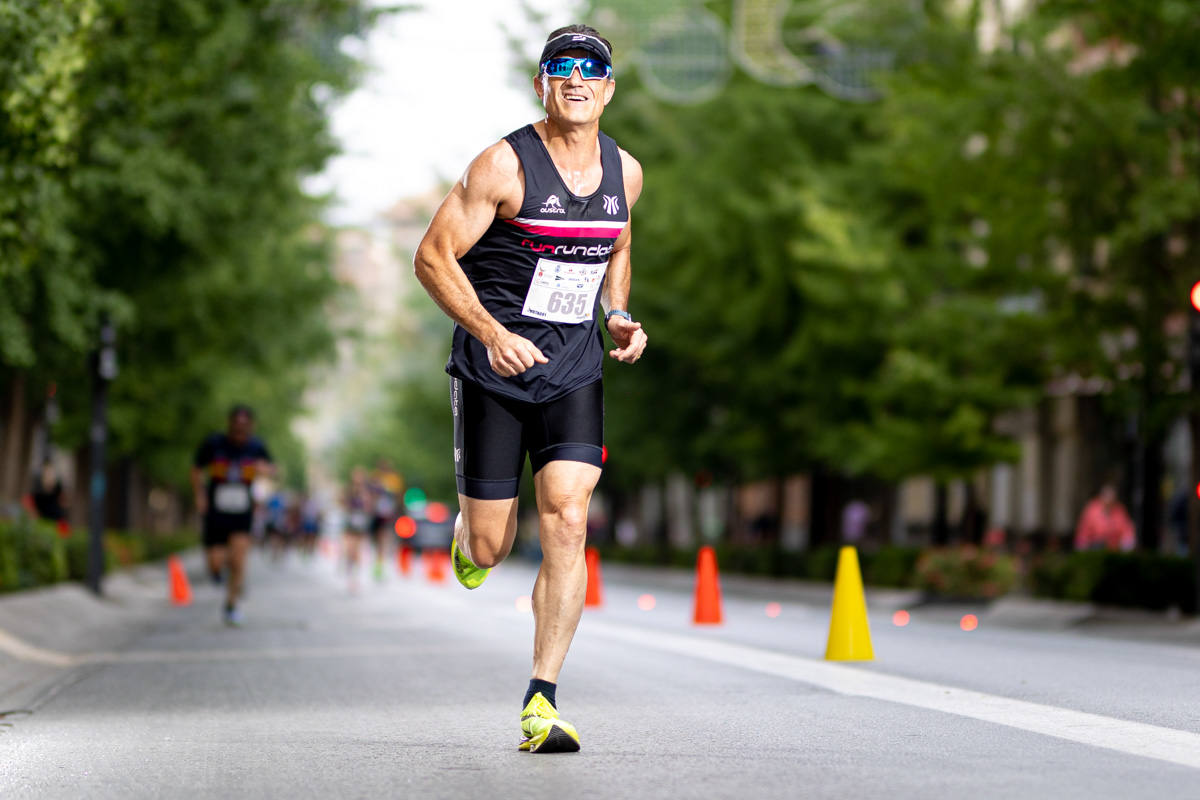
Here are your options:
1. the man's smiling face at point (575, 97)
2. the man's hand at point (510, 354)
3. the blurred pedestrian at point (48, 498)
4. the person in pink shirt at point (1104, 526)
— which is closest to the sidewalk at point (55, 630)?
the blurred pedestrian at point (48, 498)

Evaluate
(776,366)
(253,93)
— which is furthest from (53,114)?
(776,366)

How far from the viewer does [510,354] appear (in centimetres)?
700

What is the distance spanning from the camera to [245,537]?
18.1m

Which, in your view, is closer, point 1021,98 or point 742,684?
point 742,684

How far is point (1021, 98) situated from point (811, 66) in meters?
7.89

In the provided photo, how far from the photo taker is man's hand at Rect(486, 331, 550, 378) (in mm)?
7008

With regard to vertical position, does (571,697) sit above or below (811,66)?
below

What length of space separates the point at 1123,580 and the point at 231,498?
9.87 m

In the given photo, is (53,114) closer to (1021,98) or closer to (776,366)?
(1021,98)

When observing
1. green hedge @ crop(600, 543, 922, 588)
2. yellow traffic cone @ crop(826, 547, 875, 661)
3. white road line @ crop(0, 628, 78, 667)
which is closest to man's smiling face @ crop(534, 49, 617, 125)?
yellow traffic cone @ crop(826, 547, 875, 661)

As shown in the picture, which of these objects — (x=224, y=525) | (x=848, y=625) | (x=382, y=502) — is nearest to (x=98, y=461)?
(x=224, y=525)

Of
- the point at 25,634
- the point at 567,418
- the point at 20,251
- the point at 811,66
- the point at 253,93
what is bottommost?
the point at 25,634

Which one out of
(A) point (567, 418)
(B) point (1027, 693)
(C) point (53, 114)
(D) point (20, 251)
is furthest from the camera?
(D) point (20, 251)

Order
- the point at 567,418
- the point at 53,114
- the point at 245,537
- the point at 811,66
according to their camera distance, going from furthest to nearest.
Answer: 1. the point at 811,66
2. the point at 245,537
3. the point at 53,114
4. the point at 567,418
